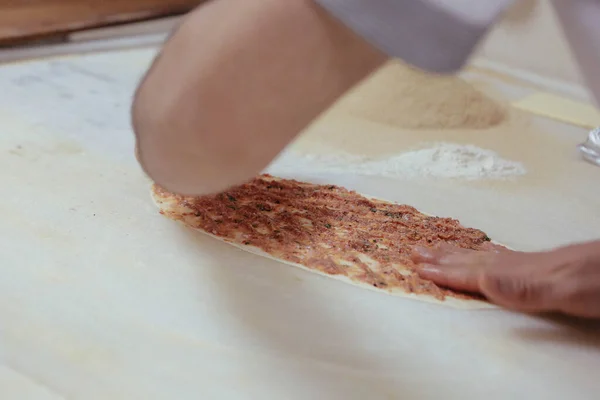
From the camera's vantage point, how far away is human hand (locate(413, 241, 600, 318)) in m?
0.78

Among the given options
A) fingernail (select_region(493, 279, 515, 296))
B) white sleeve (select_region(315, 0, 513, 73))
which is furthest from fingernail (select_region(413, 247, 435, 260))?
white sleeve (select_region(315, 0, 513, 73))

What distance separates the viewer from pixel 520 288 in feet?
2.60

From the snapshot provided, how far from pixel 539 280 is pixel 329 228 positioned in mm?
320

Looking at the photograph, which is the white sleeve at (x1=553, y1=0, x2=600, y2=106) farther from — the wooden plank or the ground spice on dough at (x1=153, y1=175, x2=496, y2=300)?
the wooden plank

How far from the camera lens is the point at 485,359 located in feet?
2.43

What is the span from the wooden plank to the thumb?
1.49 m

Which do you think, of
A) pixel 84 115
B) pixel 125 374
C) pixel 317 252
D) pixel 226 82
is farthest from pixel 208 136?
pixel 84 115

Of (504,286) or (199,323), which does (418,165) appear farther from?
(199,323)

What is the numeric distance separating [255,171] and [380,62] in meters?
0.16

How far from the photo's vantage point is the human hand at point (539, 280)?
78cm

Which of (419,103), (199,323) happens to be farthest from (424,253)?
(419,103)

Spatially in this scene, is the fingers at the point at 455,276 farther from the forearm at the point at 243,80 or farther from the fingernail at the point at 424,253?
the forearm at the point at 243,80

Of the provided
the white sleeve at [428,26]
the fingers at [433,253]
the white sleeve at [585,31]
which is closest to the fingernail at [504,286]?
the fingers at [433,253]

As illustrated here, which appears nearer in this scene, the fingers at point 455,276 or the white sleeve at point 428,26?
the white sleeve at point 428,26
